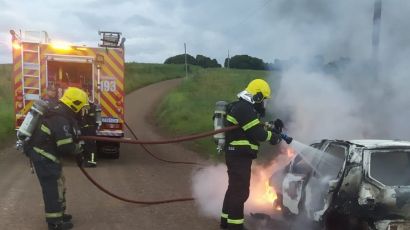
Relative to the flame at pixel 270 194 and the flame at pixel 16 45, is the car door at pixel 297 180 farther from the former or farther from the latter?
the flame at pixel 16 45

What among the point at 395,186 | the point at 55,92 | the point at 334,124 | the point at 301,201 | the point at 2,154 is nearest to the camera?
the point at 395,186

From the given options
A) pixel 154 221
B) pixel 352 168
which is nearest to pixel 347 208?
pixel 352 168

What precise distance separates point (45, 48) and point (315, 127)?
6274mm

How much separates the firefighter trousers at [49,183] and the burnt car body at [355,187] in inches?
111

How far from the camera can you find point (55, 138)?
18.7 ft

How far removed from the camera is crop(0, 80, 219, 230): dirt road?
20.7ft

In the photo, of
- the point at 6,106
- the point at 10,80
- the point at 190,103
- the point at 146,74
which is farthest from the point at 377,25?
the point at 146,74

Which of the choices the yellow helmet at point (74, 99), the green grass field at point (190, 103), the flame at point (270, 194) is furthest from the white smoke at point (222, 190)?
the green grass field at point (190, 103)

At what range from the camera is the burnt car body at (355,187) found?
14.1ft

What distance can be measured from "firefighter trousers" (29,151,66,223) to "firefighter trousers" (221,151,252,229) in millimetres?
2081

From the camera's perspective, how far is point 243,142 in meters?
5.78

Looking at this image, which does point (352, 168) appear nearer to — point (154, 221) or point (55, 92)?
point (154, 221)

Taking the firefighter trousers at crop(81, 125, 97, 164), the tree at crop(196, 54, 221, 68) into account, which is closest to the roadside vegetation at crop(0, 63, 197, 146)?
the firefighter trousers at crop(81, 125, 97, 164)

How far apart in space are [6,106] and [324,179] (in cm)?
2096
